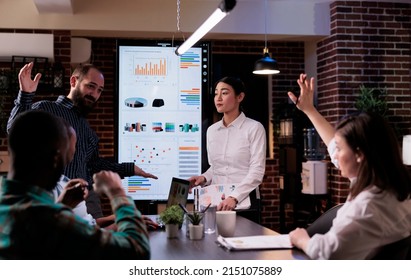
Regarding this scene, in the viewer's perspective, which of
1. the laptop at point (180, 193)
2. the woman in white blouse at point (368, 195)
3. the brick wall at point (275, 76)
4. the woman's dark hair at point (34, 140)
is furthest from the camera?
the brick wall at point (275, 76)

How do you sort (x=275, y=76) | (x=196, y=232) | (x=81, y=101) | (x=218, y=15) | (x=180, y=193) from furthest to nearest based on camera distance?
1. (x=275, y=76)
2. (x=81, y=101)
3. (x=180, y=193)
4. (x=218, y=15)
5. (x=196, y=232)

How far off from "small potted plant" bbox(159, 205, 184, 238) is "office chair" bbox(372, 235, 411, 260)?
0.91 meters

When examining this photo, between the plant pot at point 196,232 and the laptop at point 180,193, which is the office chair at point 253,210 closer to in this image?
the laptop at point 180,193

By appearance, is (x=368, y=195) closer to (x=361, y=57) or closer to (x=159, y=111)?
(x=159, y=111)

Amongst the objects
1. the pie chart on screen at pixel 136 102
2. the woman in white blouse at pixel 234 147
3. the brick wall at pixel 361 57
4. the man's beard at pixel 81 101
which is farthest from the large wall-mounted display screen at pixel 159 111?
the brick wall at pixel 361 57

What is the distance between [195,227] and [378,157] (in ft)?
2.86

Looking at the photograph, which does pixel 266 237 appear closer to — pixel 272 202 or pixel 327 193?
pixel 327 193

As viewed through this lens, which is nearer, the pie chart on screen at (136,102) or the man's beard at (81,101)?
the man's beard at (81,101)

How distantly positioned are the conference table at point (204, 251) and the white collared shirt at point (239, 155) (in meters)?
0.84

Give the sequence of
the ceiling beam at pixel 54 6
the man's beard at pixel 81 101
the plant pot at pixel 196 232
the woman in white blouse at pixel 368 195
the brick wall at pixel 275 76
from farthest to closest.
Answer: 1. the brick wall at pixel 275 76
2. the ceiling beam at pixel 54 6
3. the man's beard at pixel 81 101
4. the plant pot at pixel 196 232
5. the woman in white blouse at pixel 368 195

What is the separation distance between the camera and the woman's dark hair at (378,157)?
5.17ft

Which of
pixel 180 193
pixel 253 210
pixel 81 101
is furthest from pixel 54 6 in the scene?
pixel 180 193

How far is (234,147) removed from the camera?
3324 millimetres
